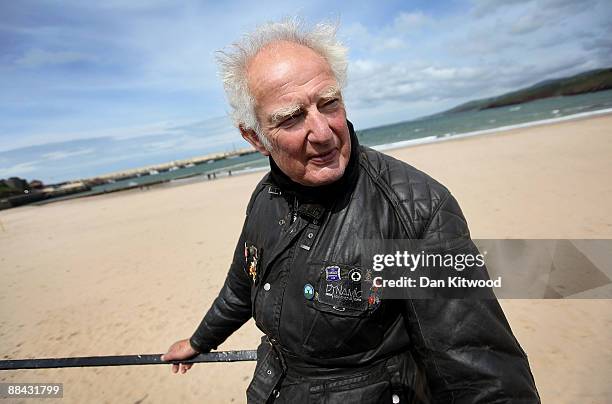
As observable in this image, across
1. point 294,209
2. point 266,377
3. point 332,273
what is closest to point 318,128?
point 294,209

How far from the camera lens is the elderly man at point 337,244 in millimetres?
1297

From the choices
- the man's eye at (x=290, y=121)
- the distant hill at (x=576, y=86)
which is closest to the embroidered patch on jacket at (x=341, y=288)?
the man's eye at (x=290, y=121)

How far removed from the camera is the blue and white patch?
1491 mm

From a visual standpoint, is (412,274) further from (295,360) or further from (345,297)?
(295,360)

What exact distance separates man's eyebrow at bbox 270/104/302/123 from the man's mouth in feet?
0.73

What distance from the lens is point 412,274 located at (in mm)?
1355

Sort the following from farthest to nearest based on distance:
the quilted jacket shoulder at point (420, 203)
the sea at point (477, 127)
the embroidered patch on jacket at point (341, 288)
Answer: the sea at point (477, 127) < the embroidered patch on jacket at point (341, 288) < the quilted jacket shoulder at point (420, 203)

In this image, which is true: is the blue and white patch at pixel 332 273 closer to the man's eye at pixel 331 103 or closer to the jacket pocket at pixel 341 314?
the jacket pocket at pixel 341 314

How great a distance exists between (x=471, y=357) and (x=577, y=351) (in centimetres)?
381

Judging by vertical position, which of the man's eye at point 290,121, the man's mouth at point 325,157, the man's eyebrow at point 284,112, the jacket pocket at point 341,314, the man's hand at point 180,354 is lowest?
the man's hand at point 180,354

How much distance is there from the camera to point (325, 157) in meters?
1.52

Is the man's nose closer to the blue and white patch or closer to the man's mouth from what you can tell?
the man's mouth

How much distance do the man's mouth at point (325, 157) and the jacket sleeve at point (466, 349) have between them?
0.52 m

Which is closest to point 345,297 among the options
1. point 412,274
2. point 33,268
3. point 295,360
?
point 412,274
